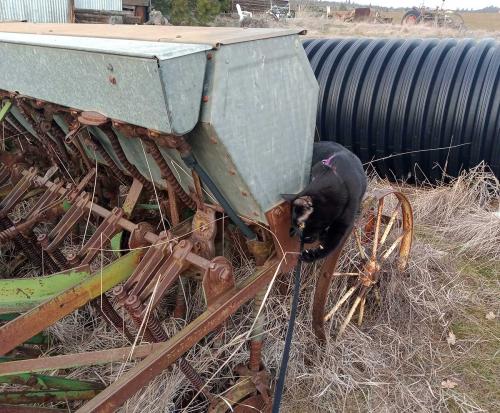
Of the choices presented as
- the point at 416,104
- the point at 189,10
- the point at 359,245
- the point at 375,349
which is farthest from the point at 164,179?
the point at 189,10

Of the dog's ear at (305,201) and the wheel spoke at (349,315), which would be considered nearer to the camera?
the dog's ear at (305,201)

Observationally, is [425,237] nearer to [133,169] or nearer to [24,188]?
[133,169]

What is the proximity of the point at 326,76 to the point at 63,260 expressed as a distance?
3.26m

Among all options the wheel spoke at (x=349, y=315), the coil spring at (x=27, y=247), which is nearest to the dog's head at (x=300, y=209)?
the wheel spoke at (x=349, y=315)

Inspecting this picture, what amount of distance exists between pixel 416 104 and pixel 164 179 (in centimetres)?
304

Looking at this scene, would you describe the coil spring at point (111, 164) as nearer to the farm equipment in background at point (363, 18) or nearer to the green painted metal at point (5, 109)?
the green painted metal at point (5, 109)

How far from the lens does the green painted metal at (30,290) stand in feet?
6.14

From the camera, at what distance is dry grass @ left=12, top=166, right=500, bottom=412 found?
8.08 feet

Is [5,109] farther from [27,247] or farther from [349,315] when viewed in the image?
[349,315]

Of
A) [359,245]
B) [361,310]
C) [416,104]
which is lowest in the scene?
[361,310]

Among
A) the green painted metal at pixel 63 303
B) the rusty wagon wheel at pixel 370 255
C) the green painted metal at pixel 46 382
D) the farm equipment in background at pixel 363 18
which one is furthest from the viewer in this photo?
the farm equipment in background at pixel 363 18

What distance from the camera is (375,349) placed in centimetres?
276

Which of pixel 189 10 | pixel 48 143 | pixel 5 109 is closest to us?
pixel 5 109

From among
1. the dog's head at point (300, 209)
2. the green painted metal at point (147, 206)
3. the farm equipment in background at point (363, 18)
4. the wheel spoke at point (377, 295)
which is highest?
the farm equipment in background at point (363, 18)
